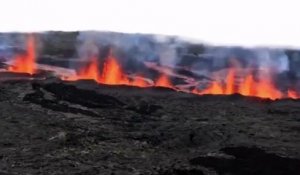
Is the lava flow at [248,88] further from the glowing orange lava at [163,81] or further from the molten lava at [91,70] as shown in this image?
the molten lava at [91,70]

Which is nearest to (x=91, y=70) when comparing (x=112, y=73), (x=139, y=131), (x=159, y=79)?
(x=112, y=73)

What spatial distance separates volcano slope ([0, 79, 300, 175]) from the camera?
45.6 feet

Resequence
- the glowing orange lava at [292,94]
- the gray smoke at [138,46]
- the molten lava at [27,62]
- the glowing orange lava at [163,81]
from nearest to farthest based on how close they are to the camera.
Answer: the glowing orange lava at [292,94]
the glowing orange lava at [163,81]
the molten lava at [27,62]
the gray smoke at [138,46]

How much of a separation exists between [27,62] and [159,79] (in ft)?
17.9

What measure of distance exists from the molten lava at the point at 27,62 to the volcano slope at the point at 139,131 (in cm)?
514

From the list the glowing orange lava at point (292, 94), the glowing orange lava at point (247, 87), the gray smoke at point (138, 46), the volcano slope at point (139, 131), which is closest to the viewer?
the volcano slope at point (139, 131)

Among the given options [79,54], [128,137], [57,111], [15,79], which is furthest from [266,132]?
[79,54]

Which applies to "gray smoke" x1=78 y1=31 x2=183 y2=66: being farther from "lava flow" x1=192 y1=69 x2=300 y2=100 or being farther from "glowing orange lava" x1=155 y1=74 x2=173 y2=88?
"lava flow" x1=192 y1=69 x2=300 y2=100

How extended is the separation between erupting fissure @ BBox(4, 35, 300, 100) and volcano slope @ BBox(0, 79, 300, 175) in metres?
4.37

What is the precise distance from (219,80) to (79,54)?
20.4 feet

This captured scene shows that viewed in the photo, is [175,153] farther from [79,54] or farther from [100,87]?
[79,54]

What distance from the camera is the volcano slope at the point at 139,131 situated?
1391cm

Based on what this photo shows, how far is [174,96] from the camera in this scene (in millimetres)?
20641

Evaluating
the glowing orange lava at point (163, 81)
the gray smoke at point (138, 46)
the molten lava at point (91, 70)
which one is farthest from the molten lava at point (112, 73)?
the glowing orange lava at point (163, 81)
